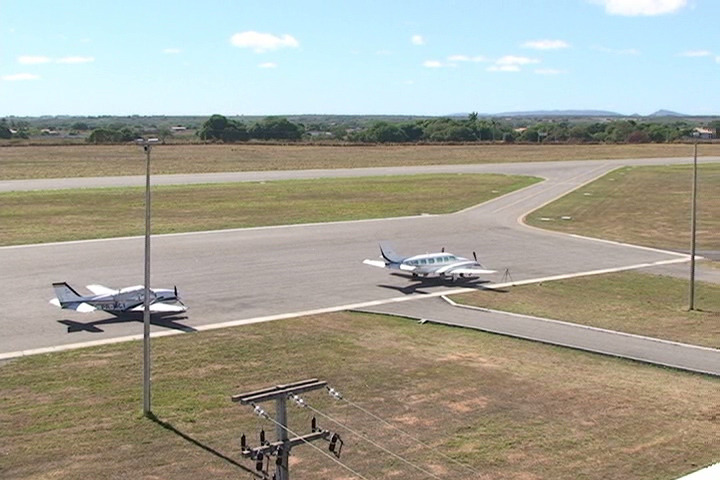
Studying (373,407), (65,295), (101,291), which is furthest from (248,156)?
(373,407)

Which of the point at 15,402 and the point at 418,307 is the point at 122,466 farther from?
the point at 418,307

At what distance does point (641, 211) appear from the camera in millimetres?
93000

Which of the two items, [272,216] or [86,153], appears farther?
[86,153]

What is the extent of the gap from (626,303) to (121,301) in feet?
92.9

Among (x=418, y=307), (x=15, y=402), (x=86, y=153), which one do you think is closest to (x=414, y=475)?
(x=15, y=402)

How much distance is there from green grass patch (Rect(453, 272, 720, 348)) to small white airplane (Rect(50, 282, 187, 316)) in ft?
54.8

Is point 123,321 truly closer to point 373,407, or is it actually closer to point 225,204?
point 373,407

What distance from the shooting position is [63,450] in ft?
90.1

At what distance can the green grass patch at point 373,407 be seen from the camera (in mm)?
26938

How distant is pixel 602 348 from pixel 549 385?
6.99 metres

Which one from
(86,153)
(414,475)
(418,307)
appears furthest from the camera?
(86,153)

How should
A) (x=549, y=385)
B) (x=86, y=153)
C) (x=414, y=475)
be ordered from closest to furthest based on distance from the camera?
(x=414, y=475) < (x=549, y=385) < (x=86, y=153)

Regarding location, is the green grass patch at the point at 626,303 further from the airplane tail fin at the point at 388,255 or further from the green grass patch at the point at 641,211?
the green grass patch at the point at 641,211

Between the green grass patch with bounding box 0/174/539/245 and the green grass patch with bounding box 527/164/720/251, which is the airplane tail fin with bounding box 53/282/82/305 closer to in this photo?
the green grass patch with bounding box 0/174/539/245
